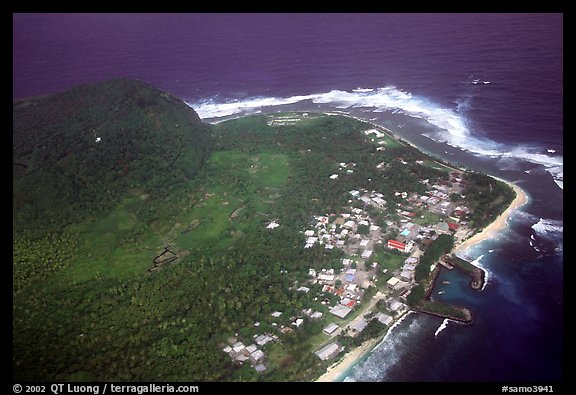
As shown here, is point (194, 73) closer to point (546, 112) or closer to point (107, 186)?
point (107, 186)

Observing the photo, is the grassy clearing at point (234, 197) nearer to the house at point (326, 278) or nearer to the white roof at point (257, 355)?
the house at point (326, 278)

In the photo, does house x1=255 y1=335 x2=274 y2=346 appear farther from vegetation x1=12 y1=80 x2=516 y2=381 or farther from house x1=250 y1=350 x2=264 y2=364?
house x1=250 y1=350 x2=264 y2=364

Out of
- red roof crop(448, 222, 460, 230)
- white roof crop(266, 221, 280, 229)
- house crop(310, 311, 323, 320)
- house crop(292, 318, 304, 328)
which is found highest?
red roof crop(448, 222, 460, 230)

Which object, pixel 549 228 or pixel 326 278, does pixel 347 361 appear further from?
pixel 549 228

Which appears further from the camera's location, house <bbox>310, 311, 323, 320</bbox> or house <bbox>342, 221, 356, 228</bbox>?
house <bbox>342, 221, 356, 228</bbox>

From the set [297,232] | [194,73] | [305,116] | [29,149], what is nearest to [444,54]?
[305,116]

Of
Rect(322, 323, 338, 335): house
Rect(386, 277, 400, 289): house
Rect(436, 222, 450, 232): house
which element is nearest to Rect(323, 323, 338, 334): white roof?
Rect(322, 323, 338, 335): house
